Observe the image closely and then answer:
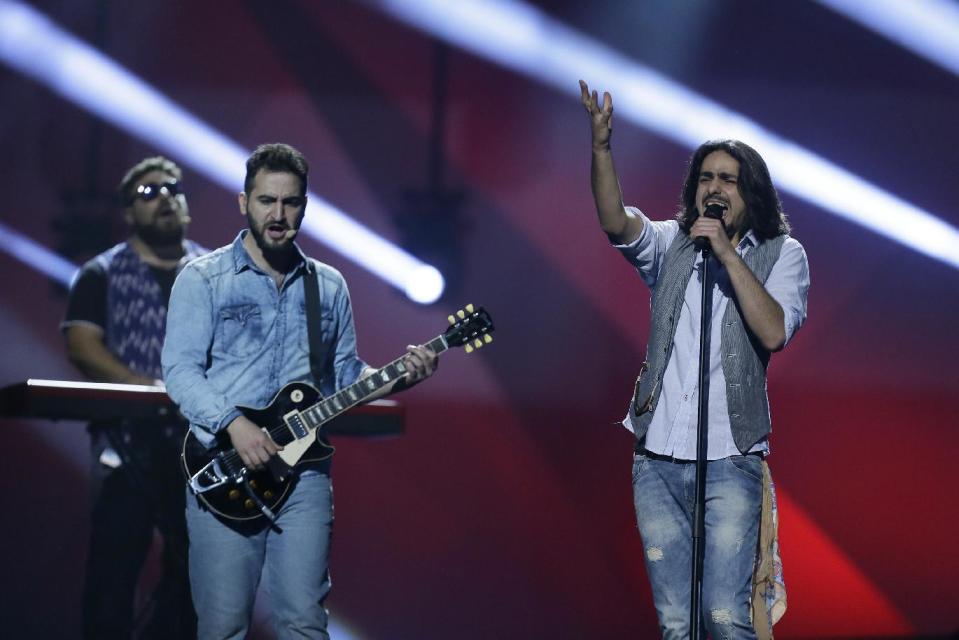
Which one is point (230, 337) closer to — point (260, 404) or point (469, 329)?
point (260, 404)

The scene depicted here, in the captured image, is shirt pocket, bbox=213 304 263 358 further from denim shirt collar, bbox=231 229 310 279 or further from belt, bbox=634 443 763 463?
belt, bbox=634 443 763 463

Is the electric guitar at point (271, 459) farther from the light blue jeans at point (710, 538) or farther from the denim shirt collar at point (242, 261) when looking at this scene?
the light blue jeans at point (710, 538)

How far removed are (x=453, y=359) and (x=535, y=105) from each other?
139cm

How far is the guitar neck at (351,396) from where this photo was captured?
3301 mm

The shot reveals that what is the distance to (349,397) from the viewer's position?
3402 millimetres

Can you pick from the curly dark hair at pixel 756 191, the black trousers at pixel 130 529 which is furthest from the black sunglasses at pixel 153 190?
the curly dark hair at pixel 756 191

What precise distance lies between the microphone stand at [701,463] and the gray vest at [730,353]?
0.17 m

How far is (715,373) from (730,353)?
72 mm

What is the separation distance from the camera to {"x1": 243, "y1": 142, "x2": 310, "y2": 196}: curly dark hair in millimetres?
3377

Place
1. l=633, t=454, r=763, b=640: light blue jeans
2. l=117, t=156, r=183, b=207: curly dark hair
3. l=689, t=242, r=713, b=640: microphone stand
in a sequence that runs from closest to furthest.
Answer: l=689, t=242, r=713, b=640: microphone stand < l=633, t=454, r=763, b=640: light blue jeans < l=117, t=156, r=183, b=207: curly dark hair

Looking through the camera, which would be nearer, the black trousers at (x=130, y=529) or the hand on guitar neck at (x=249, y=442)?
the hand on guitar neck at (x=249, y=442)

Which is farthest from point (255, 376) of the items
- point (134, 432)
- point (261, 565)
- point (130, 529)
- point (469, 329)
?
point (130, 529)

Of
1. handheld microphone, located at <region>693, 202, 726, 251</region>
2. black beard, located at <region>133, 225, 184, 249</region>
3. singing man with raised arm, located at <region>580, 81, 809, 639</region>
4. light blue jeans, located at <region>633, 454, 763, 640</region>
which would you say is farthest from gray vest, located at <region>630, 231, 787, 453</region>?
black beard, located at <region>133, 225, 184, 249</region>

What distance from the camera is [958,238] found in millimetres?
6090
